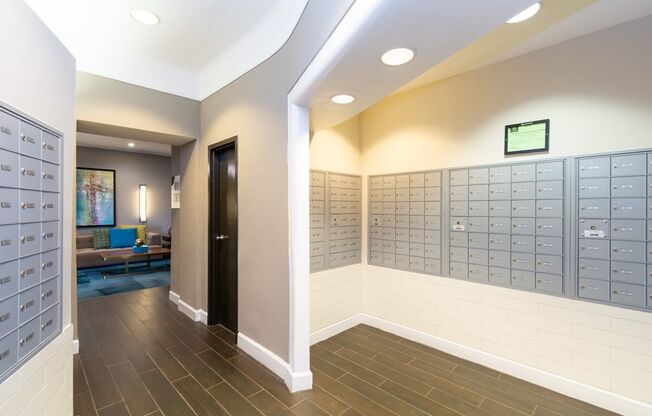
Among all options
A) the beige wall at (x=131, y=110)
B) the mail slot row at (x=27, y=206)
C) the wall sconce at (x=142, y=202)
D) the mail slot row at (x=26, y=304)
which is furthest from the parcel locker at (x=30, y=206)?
the wall sconce at (x=142, y=202)

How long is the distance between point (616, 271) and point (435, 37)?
1.79 m

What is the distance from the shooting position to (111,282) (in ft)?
15.2

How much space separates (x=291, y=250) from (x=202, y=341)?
1.41 m

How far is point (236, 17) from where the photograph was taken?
2.15m

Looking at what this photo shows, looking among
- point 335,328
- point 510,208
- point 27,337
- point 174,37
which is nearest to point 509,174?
point 510,208

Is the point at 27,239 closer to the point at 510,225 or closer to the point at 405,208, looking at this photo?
the point at 405,208

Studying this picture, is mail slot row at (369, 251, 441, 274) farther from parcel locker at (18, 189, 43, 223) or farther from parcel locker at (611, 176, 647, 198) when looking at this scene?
parcel locker at (18, 189, 43, 223)

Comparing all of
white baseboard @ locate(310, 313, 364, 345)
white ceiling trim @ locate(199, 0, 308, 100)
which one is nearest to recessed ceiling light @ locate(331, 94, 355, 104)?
white ceiling trim @ locate(199, 0, 308, 100)

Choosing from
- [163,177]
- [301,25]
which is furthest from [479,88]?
[163,177]

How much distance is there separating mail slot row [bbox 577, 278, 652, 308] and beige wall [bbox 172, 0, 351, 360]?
1944 mm

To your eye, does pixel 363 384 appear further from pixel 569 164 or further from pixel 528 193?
pixel 569 164

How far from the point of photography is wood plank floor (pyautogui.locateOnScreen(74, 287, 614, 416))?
176 cm

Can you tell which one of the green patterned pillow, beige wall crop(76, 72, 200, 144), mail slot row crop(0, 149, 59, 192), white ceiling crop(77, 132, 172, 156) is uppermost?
white ceiling crop(77, 132, 172, 156)

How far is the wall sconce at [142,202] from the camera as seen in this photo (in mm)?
6500
